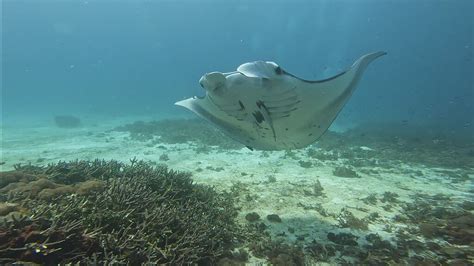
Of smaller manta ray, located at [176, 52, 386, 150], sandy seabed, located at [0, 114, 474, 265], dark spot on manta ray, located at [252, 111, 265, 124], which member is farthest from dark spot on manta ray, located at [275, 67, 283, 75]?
sandy seabed, located at [0, 114, 474, 265]

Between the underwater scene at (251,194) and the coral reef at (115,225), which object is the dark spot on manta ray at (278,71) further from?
the coral reef at (115,225)

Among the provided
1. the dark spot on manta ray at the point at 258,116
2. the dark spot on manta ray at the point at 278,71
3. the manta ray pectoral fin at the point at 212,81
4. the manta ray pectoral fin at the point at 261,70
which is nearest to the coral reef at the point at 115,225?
the dark spot on manta ray at the point at 258,116

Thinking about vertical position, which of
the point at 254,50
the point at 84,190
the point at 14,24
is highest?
the point at 254,50

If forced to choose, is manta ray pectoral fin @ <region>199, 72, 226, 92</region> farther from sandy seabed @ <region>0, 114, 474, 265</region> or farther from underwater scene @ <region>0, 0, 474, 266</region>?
sandy seabed @ <region>0, 114, 474, 265</region>

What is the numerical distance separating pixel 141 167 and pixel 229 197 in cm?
251

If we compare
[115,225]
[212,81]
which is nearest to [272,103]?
[212,81]

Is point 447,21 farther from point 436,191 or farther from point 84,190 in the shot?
point 84,190

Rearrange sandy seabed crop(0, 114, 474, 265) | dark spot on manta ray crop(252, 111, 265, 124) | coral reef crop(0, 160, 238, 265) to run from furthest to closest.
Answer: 1. sandy seabed crop(0, 114, 474, 265)
2. dark spot on manta ray crop(252, 111, 265, 124)
3. coral reef crop(0, 160, 238, 265)

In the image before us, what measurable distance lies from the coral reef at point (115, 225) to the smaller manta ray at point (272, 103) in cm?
182

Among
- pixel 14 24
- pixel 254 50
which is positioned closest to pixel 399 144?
pixel 14 24

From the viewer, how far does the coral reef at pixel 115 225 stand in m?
3.12

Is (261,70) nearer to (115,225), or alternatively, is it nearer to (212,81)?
(212,81)

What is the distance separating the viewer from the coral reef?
10.2 ft

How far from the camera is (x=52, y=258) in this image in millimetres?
3031
